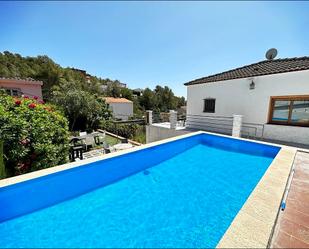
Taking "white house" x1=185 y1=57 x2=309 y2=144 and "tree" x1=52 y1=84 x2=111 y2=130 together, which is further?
"tree" x1=52 y1=84 x2=111 y2=130

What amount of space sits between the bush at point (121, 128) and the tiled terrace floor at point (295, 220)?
15816mm

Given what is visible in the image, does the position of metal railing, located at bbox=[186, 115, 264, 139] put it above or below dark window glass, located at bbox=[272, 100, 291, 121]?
below

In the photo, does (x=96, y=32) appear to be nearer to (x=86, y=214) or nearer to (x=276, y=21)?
(x=276, y=21)

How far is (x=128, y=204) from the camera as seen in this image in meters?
3.88

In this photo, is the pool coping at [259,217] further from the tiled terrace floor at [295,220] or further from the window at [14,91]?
the window at [14,91]

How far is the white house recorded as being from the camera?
7.75m

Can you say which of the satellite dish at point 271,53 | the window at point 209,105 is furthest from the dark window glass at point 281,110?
the satellite dish at point 271,53

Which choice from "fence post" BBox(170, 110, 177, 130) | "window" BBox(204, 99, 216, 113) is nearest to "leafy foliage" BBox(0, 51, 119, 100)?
"fence post" BBox(170, 110, 177, 130)

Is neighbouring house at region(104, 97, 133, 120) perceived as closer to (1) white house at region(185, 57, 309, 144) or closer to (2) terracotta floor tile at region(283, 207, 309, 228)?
(1) white house at region(185, 57, 309, 144)

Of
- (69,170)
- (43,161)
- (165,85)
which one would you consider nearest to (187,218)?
(69,170)

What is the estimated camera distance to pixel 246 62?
12805mm

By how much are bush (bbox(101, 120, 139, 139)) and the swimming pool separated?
12.6 m

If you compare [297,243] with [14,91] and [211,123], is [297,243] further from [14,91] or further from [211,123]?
[14,91]

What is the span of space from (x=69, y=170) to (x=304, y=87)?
34.5 ft
